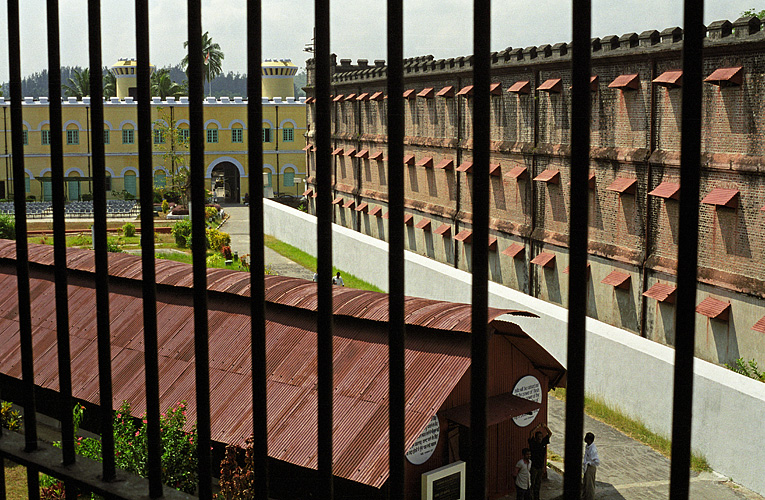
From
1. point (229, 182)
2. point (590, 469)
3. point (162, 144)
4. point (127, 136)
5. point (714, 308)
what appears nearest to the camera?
point (590, 469)

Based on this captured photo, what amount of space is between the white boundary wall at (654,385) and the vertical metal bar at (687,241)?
7.77 m

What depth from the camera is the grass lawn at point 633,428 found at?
12.6 metres

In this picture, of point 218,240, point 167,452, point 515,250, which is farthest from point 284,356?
point 218,240

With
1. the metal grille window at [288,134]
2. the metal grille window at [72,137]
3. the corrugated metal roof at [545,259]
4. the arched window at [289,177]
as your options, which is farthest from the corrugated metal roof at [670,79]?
the metal grille window at [72,137]

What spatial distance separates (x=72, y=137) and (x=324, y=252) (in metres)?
47.7

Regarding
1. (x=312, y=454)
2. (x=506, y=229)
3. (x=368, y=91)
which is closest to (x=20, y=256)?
(x=312, y=454)

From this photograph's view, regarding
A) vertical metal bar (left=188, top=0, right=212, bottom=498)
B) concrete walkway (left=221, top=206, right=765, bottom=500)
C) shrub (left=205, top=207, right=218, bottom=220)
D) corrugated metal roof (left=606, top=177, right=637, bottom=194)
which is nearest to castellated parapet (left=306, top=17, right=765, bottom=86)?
corrugated metal roof (left=606, top=177, right=637, bottom=194)

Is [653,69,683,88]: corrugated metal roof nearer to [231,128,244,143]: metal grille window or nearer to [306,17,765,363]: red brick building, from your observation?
[306,17,765,363]: red brick building

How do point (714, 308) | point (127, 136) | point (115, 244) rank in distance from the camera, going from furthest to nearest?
point (127, 136), point (115, 244), point (714, 308)

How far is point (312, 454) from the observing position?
29.5 ft

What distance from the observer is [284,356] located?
1088cm

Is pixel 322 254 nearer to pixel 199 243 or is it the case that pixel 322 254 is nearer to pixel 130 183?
pixel 199 243

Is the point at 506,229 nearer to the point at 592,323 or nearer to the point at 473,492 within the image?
the point at 592,323

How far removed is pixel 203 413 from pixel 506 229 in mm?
19948
